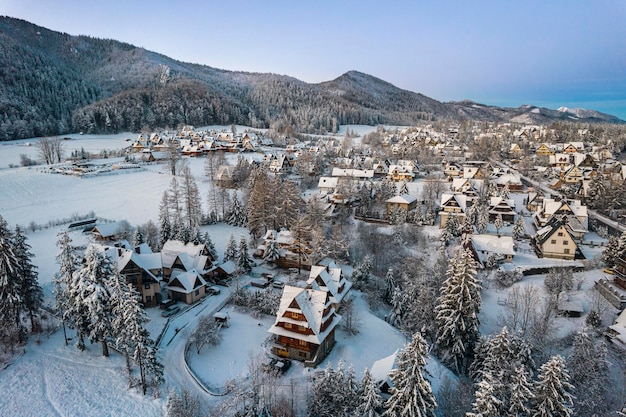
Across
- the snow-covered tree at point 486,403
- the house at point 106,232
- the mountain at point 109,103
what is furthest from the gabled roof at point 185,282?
A: the mountain at point 109,103

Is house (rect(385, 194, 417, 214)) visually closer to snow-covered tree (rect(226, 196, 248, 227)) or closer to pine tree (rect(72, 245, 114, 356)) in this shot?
snow-covered tree (rect(226, 196, 248, 227))

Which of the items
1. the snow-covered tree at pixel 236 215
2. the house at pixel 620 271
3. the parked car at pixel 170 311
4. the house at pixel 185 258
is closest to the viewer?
the parked car at pixel 170 311

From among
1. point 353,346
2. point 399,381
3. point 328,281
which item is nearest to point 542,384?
point 399,381

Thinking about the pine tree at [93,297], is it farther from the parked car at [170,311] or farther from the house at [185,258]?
the house at [185,258]

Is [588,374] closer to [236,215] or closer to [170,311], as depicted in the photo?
[170,311]

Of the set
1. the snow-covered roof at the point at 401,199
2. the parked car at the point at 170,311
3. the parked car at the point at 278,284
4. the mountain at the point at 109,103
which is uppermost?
the mountain at the point at 109,103

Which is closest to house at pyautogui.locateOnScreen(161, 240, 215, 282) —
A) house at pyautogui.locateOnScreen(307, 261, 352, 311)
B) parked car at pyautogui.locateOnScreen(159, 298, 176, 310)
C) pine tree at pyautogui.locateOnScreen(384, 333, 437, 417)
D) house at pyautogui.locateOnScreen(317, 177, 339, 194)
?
parked car at pyautogui.locateOnScreen(159, 298, 176, 310)

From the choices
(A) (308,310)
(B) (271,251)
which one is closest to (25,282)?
(A) (308,310)
